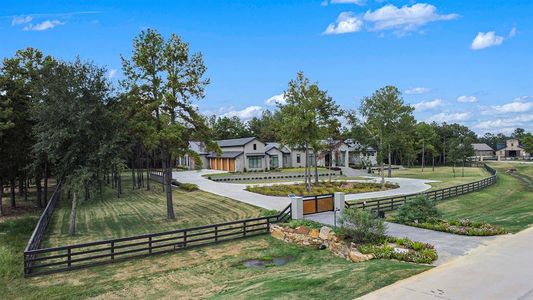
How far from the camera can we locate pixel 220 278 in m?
12.9

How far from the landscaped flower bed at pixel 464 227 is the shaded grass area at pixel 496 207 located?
3.26 ft

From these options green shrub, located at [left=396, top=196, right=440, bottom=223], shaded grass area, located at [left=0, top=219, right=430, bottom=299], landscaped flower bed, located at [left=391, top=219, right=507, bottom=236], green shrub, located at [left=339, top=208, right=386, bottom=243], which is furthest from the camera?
green shrub, located at [left=396, top=196, right=440, bottom=223]

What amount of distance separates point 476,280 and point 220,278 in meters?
7.49

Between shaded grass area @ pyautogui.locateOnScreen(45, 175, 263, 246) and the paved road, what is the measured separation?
14094 millimetres

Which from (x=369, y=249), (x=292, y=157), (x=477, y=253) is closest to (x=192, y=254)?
(x=369, y=249)

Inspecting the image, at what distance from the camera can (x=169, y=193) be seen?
23.8 metres

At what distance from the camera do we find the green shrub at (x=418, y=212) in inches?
703

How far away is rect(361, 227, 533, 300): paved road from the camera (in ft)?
28.6

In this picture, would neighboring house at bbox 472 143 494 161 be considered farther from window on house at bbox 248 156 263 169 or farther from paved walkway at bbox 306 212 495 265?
paved walkway at bbox 306 212 495 265

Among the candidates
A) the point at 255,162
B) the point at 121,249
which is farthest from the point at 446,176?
the point at 121,249

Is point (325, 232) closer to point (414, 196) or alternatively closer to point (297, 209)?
point (297, 209)

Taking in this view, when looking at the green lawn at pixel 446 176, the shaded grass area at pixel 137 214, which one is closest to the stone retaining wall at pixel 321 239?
the shaded grass area at pixel 137 214

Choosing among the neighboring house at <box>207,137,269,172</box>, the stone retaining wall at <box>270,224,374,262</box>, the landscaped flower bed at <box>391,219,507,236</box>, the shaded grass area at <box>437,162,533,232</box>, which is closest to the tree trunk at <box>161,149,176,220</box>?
the stone retaining wall at <box>270,224,374,262</box>

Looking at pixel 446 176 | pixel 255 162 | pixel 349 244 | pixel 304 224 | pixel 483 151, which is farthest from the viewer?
pixel 483 151
